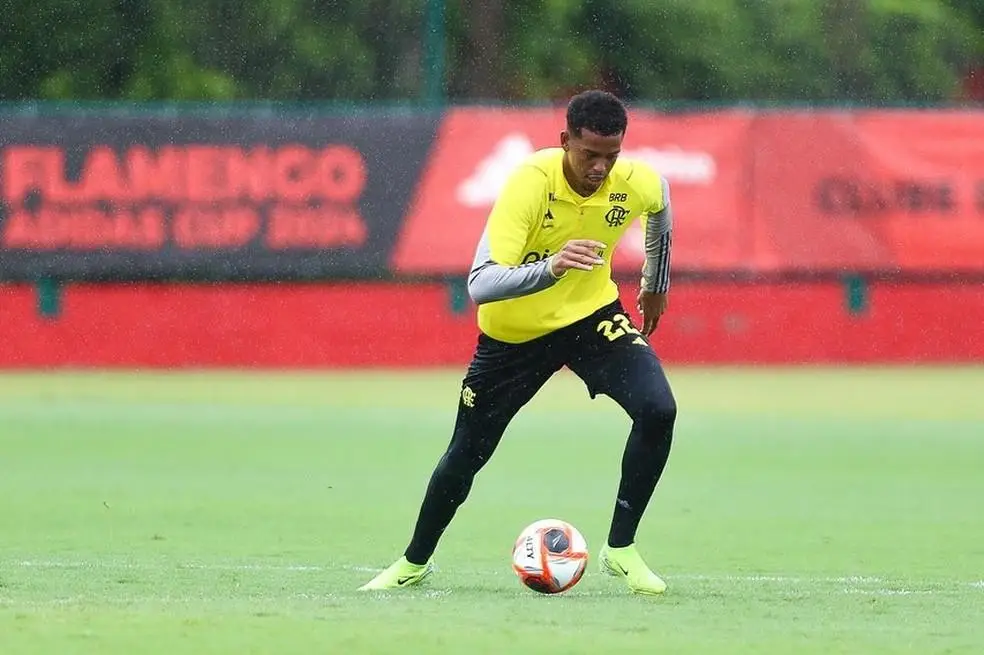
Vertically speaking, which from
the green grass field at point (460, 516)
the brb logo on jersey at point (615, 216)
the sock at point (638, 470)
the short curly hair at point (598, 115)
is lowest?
the green grass field at point (460, 516)

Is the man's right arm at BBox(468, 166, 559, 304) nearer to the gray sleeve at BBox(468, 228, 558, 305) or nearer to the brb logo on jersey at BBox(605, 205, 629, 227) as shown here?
the gray sleeve at BBox(468, 228, 558, 305)

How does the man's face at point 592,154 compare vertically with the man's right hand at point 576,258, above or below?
above

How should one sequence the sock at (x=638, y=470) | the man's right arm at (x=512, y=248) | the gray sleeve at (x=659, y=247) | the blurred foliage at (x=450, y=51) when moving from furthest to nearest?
the blurred foliage at (x=450, y=51), the gray sleeve at (x=659, y=247), the sock at (x=638, y=470), the man's right arm at (x=512, y=248)

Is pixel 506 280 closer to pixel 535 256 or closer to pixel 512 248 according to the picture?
pixel 512 248

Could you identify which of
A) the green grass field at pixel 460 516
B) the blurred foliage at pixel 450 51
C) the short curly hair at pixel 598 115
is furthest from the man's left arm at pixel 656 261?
the blurred foliage at pixel 450 51

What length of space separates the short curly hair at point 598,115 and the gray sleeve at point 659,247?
0.64 meters

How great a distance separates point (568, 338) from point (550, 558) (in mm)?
908

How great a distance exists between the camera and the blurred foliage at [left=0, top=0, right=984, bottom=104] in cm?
2611

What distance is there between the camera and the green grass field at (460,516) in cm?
710

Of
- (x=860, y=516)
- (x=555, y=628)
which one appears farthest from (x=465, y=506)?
(x=555, y=628)

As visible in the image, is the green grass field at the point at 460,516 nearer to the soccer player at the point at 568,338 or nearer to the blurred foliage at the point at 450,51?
the soccer player at the point at 568,338

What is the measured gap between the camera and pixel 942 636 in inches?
277

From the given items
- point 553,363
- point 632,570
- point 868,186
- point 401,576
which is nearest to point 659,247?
point 553,363

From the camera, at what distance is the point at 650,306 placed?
8.99 metres
